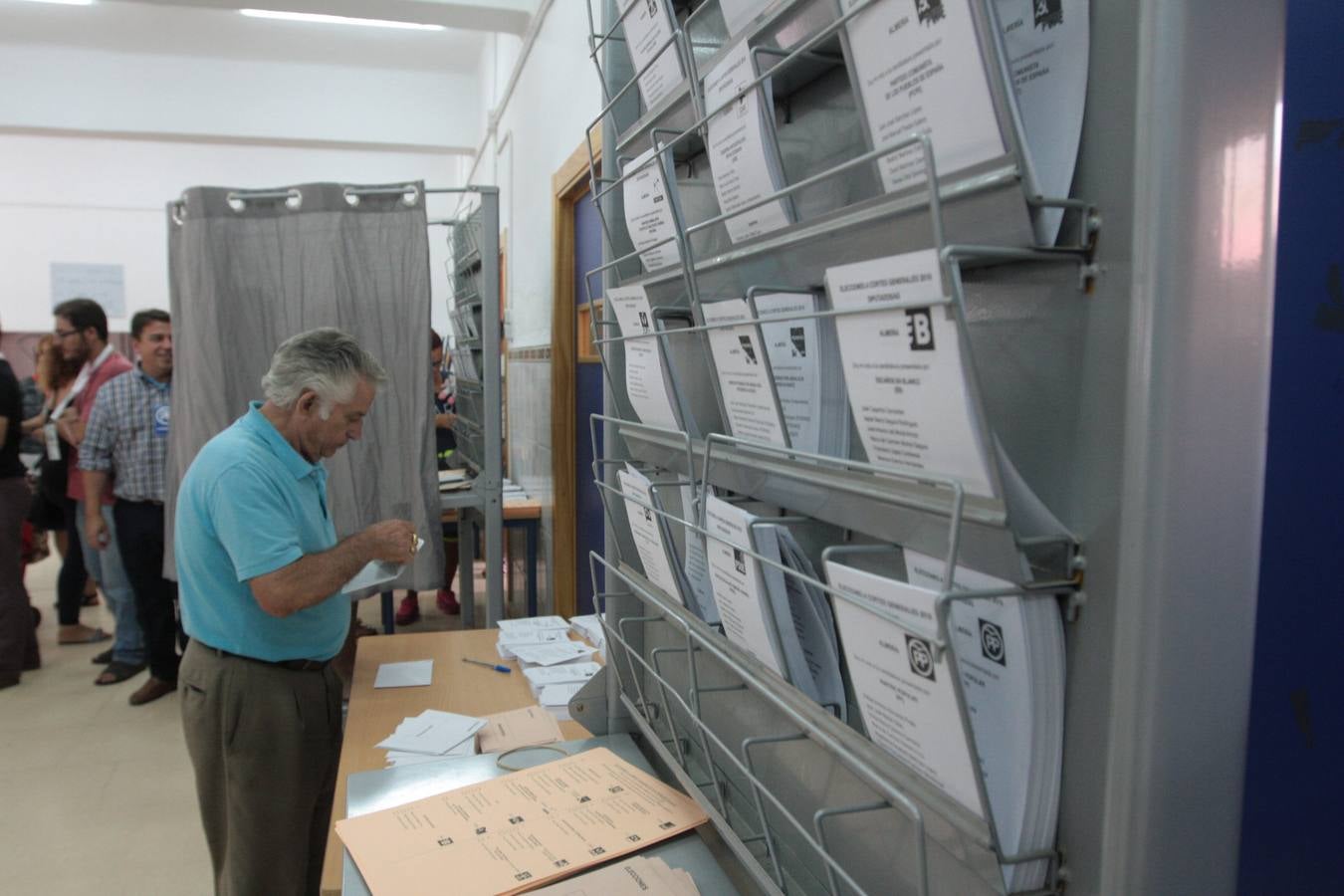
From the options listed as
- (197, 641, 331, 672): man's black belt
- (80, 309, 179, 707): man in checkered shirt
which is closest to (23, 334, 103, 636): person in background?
(80, 309, 179, 707): man in checkered shirt

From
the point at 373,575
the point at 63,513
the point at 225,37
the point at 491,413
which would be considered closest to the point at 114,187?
the point at 225,37

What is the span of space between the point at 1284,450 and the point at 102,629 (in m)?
5.56

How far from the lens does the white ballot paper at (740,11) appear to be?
2.37 feet

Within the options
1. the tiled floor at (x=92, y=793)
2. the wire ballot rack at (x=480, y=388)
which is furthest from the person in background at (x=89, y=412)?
the wire ballot rack at (x=480, y=388)

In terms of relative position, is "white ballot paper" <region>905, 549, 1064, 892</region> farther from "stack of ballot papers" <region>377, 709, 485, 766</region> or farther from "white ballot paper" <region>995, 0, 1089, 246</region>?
"stack of ballot papers" <region>377, 709, 485, 766</region>

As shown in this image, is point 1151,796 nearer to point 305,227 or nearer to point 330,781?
point 330,781

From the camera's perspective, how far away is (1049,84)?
0.49 meters

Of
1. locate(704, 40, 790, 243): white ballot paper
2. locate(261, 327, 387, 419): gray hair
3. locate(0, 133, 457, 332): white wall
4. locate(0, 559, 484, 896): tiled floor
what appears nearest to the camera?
locate(704, 40, 790, 243): white ballot paper

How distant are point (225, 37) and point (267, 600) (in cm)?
514

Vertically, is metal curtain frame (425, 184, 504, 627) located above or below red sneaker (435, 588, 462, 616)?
above

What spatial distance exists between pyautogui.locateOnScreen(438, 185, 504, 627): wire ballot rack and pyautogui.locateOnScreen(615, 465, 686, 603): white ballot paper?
1996mm

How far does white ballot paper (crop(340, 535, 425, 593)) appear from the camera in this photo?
6.17ft

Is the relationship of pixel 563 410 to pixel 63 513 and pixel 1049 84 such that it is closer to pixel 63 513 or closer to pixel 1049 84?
pixel 1049 84

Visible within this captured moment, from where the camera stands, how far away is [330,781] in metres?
2.00
